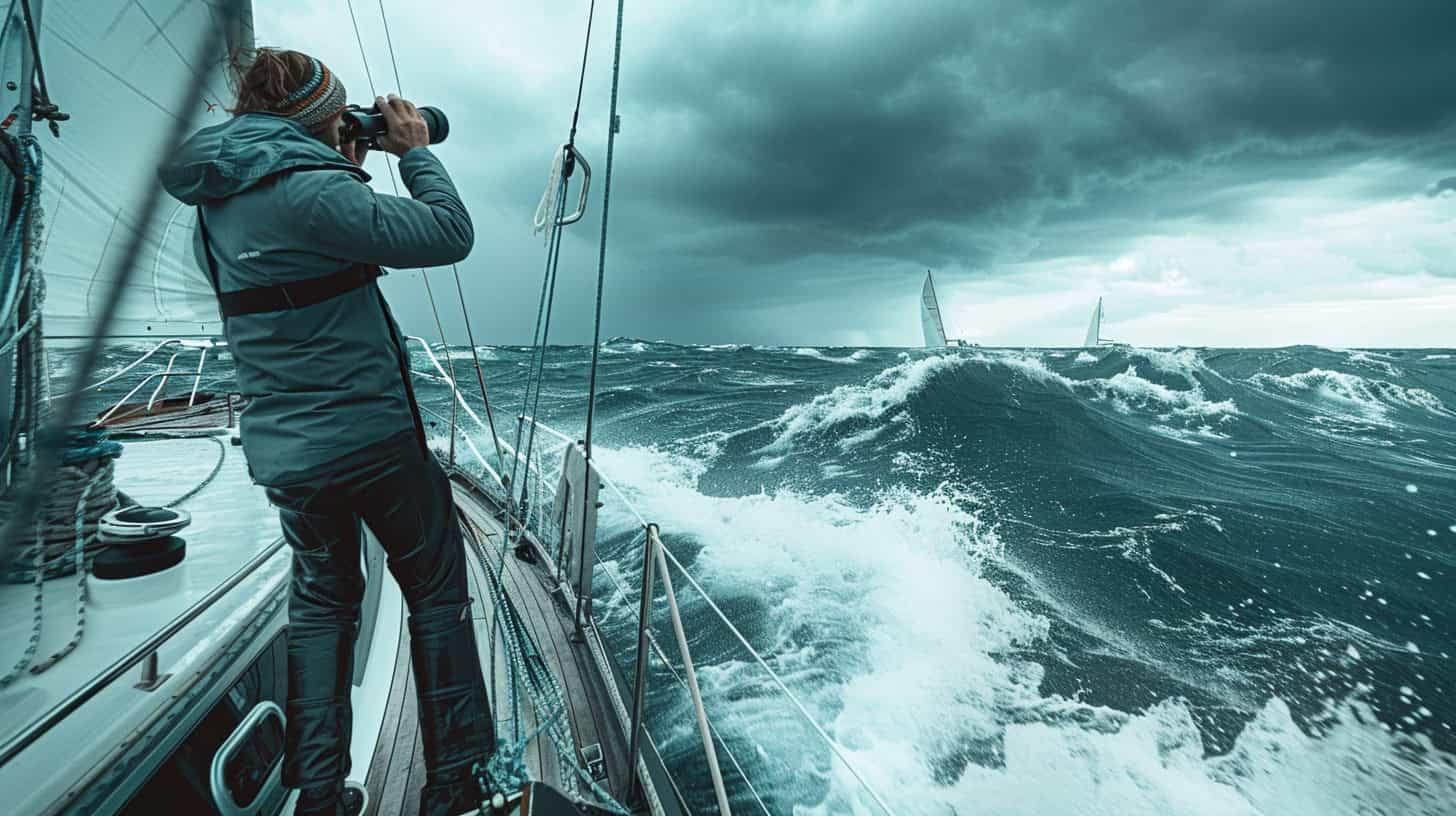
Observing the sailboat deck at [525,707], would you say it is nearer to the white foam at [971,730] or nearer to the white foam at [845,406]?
the white foam at [971,730]

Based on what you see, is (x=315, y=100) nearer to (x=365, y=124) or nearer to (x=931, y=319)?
(x=365, y=124)

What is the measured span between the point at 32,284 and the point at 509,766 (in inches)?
53.7

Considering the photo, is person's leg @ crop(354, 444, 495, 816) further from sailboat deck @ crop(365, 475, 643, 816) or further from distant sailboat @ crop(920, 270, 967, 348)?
distant sailboat @ crop(920, 270, 967, 348)

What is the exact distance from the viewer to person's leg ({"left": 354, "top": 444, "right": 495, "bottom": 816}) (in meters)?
1.21

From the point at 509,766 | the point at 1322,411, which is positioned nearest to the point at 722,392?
the point at 509,766

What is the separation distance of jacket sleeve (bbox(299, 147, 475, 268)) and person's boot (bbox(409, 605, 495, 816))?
0.78m

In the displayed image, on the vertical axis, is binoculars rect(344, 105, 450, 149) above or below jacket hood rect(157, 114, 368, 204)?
above

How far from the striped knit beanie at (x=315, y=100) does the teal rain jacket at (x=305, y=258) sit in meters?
0.06

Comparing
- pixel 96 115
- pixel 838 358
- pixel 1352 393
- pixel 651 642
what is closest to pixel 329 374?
pixel 96 115

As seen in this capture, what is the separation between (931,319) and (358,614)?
38.4m

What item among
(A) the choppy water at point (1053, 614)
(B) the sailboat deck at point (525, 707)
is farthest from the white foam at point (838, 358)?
(B) the sailboat deck at point (525, 707)

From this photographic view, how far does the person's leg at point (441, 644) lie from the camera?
3.96 feet

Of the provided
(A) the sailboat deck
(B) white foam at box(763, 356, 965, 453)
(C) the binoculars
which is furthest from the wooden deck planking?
(B) white foam at box(763, 356, 965, 453)

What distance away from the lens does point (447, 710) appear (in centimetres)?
128
